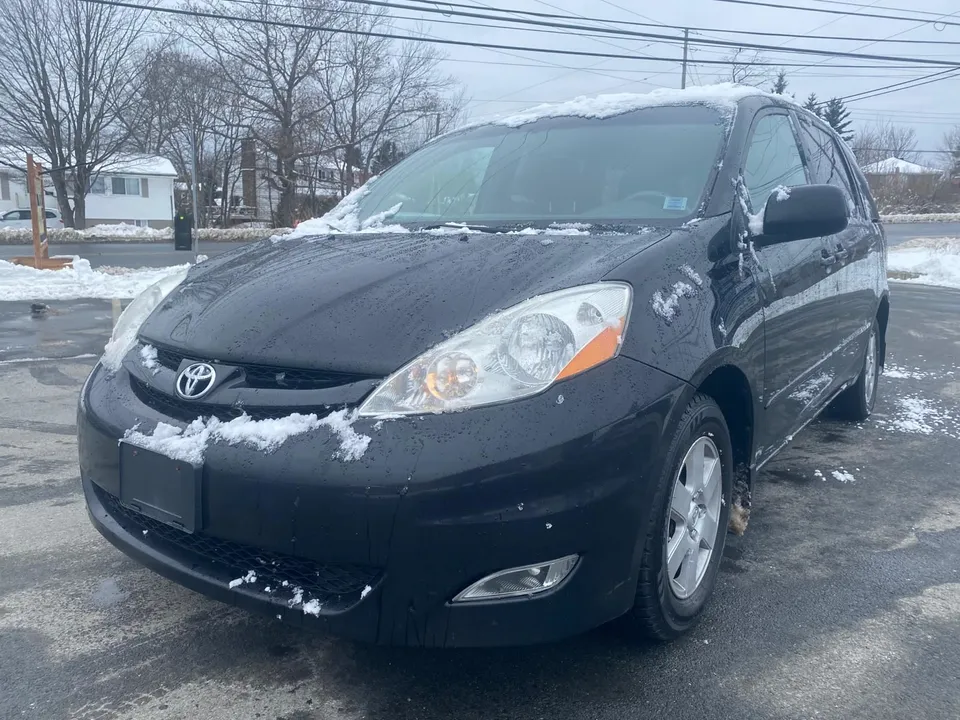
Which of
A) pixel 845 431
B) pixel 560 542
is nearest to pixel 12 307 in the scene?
pixel 845 431

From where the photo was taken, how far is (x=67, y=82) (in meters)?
35.0

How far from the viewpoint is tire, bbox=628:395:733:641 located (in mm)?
2166

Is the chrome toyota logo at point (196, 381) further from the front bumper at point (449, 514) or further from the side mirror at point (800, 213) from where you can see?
the side mirror at point (800, 213)

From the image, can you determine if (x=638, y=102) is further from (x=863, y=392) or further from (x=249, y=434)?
(x=863, y=392)

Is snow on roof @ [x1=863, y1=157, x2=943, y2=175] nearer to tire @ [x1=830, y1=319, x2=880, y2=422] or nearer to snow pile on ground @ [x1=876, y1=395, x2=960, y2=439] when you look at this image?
snow pile on ground @ [x1=876, y1=395, x2=960, y2=439]

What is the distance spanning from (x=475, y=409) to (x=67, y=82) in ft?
129

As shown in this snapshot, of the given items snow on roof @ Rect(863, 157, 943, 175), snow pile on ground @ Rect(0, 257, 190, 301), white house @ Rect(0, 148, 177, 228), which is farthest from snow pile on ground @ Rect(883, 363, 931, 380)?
snow on roof @ Rect(863, 157, 943, 175)

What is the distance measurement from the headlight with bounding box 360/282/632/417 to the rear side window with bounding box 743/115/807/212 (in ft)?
3.86

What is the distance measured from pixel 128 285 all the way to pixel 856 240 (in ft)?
36.8

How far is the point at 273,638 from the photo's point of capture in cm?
248

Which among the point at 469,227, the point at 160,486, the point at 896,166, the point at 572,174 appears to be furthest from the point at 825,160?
the point at 896,166

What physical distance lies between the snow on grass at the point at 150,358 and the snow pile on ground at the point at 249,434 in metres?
0.33

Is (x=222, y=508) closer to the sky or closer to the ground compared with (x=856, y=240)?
closer to the ground

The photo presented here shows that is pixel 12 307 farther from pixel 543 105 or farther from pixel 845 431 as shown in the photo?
pixel 845 431
